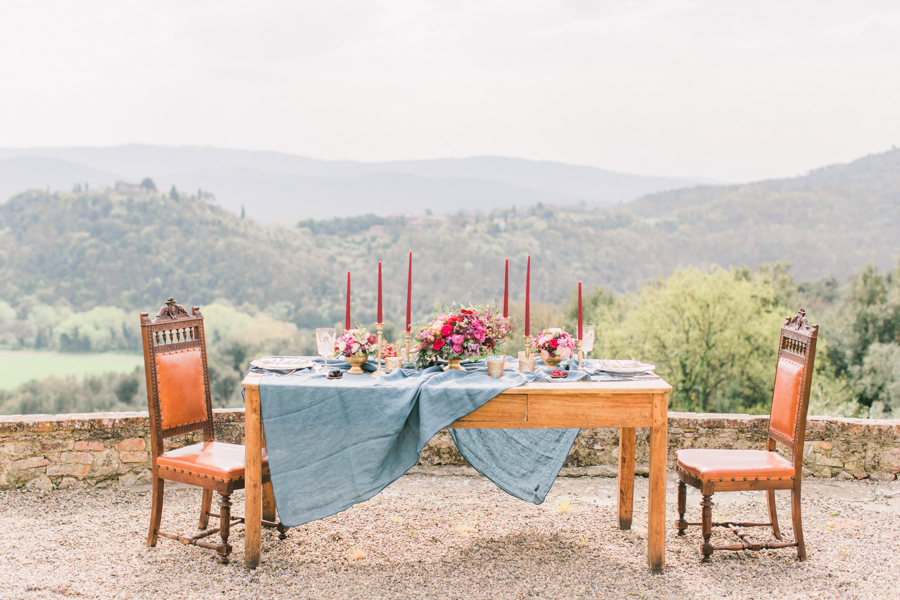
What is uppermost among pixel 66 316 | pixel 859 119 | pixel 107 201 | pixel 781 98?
pixel 781 98

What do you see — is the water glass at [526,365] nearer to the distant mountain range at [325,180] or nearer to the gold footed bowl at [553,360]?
the gold footed bowl at [553,360]

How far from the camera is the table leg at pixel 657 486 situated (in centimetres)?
294

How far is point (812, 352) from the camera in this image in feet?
10.2

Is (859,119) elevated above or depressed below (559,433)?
above

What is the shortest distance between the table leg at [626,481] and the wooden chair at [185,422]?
1792 millimetres

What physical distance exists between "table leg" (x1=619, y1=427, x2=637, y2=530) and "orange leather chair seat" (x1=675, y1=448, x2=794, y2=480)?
29 centimetres

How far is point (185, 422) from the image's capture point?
343 cm

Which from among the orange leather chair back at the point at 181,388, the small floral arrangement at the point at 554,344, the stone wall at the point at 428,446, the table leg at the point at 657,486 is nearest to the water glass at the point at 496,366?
the small floral arrangement at the point at 554,344

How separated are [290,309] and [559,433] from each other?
24981 millimetres

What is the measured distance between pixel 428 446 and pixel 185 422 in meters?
1.63

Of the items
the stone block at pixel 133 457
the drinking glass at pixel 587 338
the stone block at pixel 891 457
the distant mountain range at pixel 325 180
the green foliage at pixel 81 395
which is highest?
the distant mountain range at pixel 325 180

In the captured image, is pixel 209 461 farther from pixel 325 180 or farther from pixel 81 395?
pixel 325 180

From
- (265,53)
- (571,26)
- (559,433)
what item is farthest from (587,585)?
(265,53)

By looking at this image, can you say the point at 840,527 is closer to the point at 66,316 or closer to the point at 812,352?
the point at 812,352
